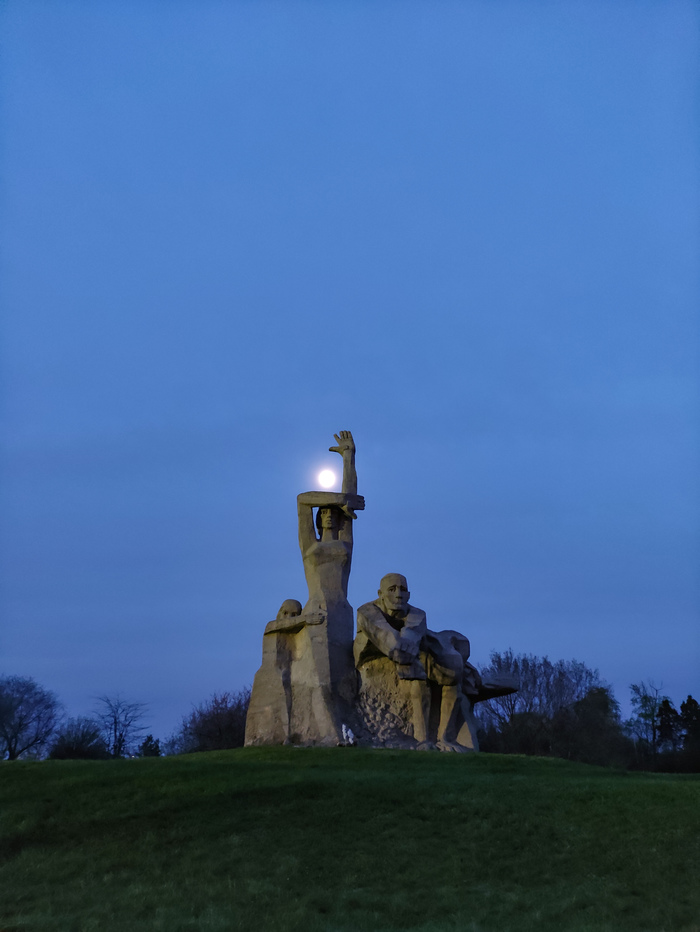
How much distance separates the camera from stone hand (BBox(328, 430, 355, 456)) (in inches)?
754

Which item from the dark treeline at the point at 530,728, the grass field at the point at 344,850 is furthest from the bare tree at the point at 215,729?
the grass field at the point at 344,850

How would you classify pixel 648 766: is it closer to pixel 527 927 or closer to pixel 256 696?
pixel 256 696

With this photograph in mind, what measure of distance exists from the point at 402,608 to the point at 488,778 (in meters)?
4.93

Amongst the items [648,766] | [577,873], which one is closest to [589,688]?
[648,766]

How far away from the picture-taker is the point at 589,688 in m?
45.6

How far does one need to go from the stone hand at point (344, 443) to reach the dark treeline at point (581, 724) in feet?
52.5

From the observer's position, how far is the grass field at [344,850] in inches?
311

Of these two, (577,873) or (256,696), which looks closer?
(577,873)

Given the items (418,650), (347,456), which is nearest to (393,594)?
(418,650)

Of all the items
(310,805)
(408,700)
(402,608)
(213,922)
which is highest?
(402,608)

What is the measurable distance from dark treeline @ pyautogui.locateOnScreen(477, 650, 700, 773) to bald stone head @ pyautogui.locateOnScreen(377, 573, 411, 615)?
16385 millimetres

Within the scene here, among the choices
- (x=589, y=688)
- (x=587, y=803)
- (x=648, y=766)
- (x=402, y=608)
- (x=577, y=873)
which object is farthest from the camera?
(x=589, y=688)

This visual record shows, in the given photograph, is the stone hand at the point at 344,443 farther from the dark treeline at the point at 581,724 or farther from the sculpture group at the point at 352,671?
the dark treeline at the point at 581,724

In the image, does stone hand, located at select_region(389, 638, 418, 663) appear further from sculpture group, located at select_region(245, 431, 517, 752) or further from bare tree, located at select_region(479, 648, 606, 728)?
bare tree, located at select_region(479, 648, 606, 728)
